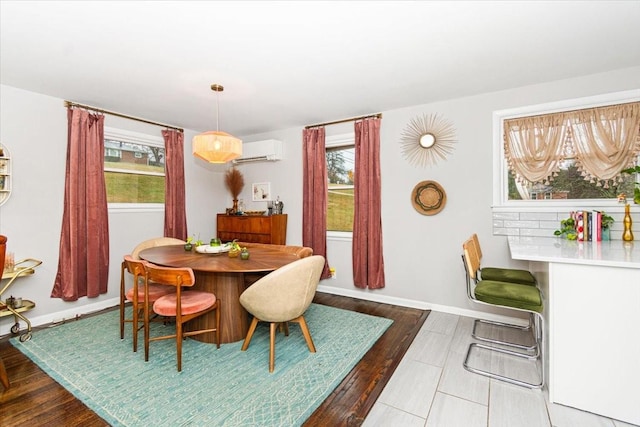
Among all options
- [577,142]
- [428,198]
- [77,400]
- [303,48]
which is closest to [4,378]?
[77,400]

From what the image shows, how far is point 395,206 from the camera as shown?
3652 mm

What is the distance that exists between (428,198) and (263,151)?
8.11ft

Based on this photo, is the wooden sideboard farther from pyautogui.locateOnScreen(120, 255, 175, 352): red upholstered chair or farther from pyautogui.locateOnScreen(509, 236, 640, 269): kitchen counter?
pyautogui.locateOnScreen(509, 236, 640, 269): kitchen counter

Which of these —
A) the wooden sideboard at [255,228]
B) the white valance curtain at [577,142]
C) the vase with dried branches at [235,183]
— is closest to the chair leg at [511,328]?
the white valance curtain at [577,142]

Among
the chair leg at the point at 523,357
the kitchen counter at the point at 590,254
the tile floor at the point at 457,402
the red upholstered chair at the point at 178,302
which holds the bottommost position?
the tile floor at the point at 457,402

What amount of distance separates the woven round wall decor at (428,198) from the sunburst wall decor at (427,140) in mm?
260

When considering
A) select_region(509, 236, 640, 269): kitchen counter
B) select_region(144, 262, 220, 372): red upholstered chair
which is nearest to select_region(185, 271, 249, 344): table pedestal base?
select_region(144, 262, 220, 372): red upholstered chair

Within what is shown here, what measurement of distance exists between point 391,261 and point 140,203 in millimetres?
3408

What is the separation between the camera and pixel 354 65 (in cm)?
249

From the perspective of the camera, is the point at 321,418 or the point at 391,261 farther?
the point at 391,261

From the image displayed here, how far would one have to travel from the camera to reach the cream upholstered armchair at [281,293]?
213 centimetres

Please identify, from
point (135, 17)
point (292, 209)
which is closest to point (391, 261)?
point (292, 209)

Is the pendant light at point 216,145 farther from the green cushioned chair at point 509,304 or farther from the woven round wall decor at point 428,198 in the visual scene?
the green cushioned chair at point 509,304

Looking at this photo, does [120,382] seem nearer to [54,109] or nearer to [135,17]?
[135,17]
